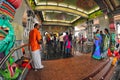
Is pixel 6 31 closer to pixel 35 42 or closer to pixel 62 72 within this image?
pixel 35 42

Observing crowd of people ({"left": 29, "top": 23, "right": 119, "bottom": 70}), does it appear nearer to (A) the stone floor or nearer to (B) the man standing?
(B) the man standing

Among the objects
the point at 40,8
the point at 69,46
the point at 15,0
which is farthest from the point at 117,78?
the point at 40,8

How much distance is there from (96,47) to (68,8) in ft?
20.0

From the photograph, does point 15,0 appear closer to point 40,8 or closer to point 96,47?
point 96,47

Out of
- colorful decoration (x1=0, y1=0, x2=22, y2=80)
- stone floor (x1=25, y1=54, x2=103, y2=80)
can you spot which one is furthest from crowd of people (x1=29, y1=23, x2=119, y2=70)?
colorful decoration (x1=0, y1=0, x2=22, y2=80)

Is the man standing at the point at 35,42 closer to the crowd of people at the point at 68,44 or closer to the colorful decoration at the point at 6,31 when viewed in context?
the crowd of people at the point at 68,44

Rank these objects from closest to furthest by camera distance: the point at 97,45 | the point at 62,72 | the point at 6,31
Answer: the point at 6,31 → the point at 62,72 → the point at 97,45

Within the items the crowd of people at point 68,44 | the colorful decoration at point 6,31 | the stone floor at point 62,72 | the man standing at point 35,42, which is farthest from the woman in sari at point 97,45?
the colorful decoration at point 6,31

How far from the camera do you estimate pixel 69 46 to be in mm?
8133

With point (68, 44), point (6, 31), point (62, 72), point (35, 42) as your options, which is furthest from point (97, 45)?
point (6, 31)

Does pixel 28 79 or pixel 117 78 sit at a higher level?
pixel 28 79

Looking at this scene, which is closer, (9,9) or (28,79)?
(9,9)

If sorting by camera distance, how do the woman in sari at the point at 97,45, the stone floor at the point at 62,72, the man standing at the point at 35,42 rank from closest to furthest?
the stone floor at the point at 62,72, the man standing at the point at 35,42, the woman in sari at the point at 97,45

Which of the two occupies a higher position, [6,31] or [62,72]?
[6,31]
